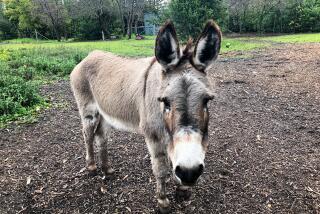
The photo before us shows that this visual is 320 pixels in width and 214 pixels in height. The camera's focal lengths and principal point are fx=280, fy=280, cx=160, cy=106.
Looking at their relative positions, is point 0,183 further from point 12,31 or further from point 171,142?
point 12,31

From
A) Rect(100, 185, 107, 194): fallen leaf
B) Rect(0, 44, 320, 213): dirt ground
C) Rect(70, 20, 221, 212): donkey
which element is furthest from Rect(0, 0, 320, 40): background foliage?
Rect(100, 185, 107, 194): fallen leaf

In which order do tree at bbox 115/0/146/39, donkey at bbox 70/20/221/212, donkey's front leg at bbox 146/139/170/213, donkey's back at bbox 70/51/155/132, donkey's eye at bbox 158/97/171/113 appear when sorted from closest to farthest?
donkey at bbox 70/20/221/212 → donkey's eye at bbox 158/97/171/113 → donkey's front leg at bbox 146/139/170/213 → donkey's back at bbox 70/51/155/132 → tree at bbox 115/0/146/39

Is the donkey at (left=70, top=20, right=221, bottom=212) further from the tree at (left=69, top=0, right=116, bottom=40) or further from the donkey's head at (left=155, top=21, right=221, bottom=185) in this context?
the tree at (left=69, top=0, right=116, bottom=40)

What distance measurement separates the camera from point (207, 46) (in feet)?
7.73

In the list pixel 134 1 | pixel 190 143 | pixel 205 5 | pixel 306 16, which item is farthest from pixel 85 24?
pixel 190 143

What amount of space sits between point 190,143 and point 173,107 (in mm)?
316

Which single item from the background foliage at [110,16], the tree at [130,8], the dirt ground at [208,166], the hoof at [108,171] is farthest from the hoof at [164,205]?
the tree at [130,8]

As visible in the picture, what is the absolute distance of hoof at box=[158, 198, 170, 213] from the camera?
3.16m

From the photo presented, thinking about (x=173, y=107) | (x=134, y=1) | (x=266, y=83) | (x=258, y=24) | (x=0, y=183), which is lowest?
(x=0, y=183)

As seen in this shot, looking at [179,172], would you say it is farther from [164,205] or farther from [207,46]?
[164,205]

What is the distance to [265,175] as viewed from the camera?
12.4ft

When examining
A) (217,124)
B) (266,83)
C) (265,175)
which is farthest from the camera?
(266,83)

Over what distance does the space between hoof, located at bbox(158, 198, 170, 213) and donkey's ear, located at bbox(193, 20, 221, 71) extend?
1.62m

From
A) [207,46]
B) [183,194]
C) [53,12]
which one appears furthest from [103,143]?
[53,12]
